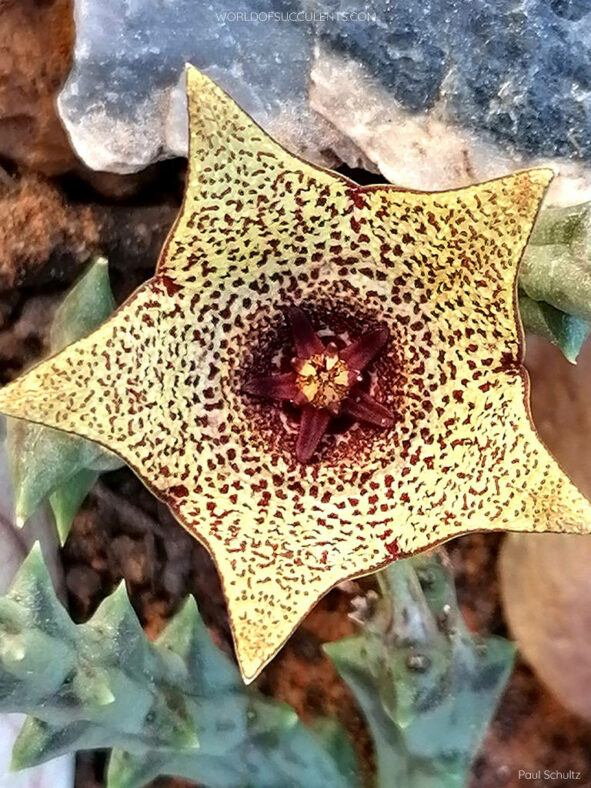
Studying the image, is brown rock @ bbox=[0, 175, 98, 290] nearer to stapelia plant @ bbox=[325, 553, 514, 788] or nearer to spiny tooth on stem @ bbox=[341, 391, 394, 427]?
spiny tooth on stem @ bbox=[341, 391, 394, 427]

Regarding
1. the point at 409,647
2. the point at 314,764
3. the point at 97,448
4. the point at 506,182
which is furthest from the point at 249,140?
the point at 314,764

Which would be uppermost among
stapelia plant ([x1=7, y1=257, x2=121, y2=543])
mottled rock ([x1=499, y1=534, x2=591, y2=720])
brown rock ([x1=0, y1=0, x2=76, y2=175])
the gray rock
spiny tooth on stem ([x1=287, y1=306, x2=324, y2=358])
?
the gray rock

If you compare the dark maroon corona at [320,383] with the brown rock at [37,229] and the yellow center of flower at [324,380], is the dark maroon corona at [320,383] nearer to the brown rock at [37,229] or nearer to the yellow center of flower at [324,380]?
the yellow center of flower at [324,380]

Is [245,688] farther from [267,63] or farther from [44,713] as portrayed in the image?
[267,63]

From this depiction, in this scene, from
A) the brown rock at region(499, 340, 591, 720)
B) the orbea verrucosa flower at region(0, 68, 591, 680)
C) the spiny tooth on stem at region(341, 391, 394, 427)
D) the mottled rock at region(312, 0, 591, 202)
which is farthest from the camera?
the brown rock at region(499, 340, 591, 720)

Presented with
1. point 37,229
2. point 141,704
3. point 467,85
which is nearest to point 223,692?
point 141,704

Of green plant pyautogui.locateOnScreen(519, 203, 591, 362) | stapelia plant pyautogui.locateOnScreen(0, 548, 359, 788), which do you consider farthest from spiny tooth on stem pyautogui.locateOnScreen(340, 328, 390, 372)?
stapelia plant pyautogui.locateOnScreen(0, 548, 359, 788)

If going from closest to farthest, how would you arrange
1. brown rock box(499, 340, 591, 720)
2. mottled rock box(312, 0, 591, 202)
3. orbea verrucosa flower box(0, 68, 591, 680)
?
A: orbea verrucosa flower box(0, 68, 591, 680) → mottled rock box(312, 0, 591, 202) → brown rock box(499, 340, 591, 720)
